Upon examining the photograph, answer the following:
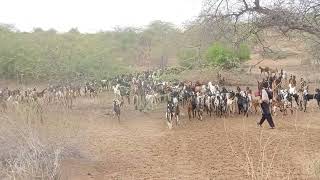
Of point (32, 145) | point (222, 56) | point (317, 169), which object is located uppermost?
point (222, 56)

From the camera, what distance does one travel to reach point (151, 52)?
168ft

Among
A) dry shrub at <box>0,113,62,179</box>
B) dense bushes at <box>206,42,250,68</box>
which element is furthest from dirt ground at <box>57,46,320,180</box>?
dense bushes at <box>206,42,250,68</box>

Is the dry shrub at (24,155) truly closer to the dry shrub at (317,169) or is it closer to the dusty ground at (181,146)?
the dusty ground at (181,146)

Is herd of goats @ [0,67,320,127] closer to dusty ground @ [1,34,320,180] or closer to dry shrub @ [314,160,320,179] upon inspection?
dusty ground @ [1,34,320,180]

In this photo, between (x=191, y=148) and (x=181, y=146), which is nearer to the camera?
(x=191, y=148)

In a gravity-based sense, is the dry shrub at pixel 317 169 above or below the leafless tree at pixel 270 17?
below

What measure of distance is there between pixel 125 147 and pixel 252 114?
7008mm

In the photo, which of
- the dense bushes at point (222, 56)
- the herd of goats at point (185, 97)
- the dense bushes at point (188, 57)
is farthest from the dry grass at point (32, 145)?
the dense bushes at point (188, 57)

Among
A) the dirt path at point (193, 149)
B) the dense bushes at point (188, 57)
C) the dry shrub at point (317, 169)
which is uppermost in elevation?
the dense bushes at point (188, 57)

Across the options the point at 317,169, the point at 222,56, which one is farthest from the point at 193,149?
the point at 222,56

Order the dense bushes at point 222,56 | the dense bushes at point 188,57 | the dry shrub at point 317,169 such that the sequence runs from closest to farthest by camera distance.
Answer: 1. the dry shrub at point 317,169
2. the dense bushes at point 222,56
3. the dense bushes at point 188,57

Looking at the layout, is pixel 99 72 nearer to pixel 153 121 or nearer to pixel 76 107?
pixel 76 107

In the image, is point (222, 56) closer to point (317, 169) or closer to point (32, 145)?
point (32, 145)

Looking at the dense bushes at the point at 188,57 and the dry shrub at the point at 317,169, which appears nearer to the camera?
the dry shrub at the point at 317,169
